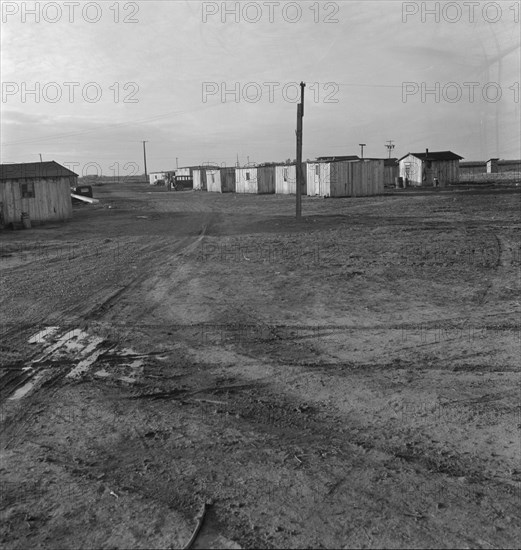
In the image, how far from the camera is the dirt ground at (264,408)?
3705 millimetres

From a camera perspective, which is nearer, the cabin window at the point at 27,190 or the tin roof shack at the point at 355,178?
the cabin window at the point at 27,190

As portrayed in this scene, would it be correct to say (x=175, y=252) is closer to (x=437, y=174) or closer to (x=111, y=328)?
(x=111, y=328)

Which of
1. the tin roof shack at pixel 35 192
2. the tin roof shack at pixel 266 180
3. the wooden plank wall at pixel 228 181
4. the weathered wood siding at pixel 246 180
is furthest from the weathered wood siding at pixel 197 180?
the tin roof shack at pixel 35 192

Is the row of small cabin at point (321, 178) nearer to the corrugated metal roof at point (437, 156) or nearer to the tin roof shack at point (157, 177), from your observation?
the corrugated metal roof at point (437, 156)

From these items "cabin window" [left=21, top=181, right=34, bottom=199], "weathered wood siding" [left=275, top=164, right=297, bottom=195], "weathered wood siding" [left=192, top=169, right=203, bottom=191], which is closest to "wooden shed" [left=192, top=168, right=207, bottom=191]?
"weathered wood siding" [left=192, top=169, right=203, bottom=191]

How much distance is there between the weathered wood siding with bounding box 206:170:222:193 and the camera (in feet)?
201

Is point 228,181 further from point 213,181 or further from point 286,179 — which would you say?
point 286,179

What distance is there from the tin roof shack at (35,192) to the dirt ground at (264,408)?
1298 centimetres

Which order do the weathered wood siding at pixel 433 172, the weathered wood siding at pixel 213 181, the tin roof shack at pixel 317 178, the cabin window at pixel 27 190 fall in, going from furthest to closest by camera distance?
the weathered wood siding at pixel 213 181 → the weathered wood siding at pixel 433 172 → the tin roof shack at pixel 317 178 → the cabin window at pixel 27 190

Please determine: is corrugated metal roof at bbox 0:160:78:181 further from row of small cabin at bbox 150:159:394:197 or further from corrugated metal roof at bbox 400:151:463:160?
corrugated metal roof at bbox 400:151:463:160

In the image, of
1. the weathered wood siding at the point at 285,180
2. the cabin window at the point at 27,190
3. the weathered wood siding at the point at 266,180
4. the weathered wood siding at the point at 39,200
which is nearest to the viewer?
the weathered wood siding at the point at 39,200

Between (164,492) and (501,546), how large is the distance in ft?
7.25

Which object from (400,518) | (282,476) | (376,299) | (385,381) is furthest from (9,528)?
(376,299)

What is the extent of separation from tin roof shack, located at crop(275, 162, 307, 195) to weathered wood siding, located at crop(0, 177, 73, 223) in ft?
72.5
